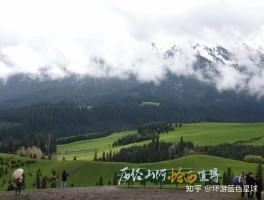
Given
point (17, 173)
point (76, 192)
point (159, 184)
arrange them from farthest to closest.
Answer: point (159, 184)
point (76, 192)
point (17, 173)

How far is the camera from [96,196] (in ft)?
243

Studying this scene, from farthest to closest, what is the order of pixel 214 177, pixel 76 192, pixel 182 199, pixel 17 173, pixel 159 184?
1. pixel 159 184
2. pixel 214 177
3. pixel 76 192
4. pixel 17 173
5. pixel 182 199

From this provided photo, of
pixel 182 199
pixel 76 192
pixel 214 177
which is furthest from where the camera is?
pixel 214 177

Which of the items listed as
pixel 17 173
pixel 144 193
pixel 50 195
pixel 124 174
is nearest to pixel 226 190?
pixel 144 193

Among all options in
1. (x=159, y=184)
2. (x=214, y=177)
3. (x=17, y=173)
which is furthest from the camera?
(x=159, y=184)

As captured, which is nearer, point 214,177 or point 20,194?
point 20,194

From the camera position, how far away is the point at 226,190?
81000mm

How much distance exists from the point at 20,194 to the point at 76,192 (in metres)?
8.87

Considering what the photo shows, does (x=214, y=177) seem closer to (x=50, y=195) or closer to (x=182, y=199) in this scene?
(x=182, y=199)

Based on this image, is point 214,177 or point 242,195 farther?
point 214,177

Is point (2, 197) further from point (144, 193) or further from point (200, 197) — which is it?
point (200, 197)

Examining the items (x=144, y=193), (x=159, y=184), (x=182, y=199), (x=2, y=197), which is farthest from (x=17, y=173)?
(x=159, y=184)

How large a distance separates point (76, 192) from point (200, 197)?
67.6 ft

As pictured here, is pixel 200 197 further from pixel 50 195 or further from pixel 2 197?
pixel 2 197
